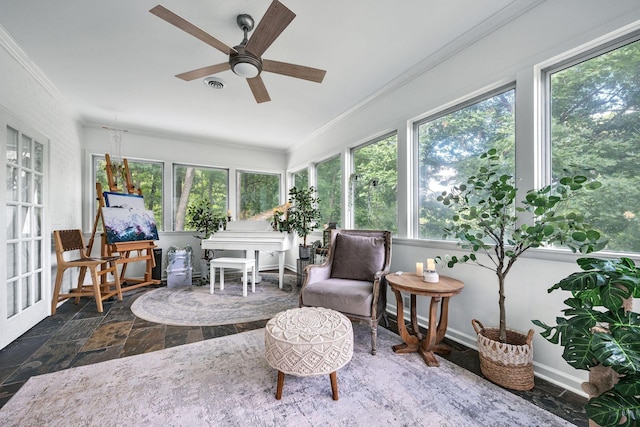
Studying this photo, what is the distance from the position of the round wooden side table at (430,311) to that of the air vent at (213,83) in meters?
2.84

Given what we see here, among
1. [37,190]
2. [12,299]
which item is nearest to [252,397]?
[12,299]

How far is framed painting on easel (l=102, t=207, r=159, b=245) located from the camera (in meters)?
3.75

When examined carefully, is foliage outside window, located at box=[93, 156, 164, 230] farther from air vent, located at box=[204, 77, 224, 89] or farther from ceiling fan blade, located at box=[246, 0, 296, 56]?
ceiling fan blade, located at box=[246, 0, 296, 56]

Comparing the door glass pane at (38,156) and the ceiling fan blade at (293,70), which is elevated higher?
the ceiling fan blade at (293,70)

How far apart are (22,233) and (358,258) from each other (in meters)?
3.43

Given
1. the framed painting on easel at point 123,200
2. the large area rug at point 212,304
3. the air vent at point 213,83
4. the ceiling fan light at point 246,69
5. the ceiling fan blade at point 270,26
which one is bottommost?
the large area rug at point 212,304

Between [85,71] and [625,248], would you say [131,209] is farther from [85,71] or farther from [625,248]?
[625,248]

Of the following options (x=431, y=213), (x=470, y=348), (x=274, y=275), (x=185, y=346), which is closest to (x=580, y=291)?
(x=470, y=348)

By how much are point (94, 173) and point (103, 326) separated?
10.1ft

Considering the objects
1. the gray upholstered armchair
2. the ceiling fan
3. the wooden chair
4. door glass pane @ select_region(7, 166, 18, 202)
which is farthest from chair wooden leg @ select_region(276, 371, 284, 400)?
door glass pane @ select_region(7, 166, 18, 202)

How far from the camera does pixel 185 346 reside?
7.68 ft

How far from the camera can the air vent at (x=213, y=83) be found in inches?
119

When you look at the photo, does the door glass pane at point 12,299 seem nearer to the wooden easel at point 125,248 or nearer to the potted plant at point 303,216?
the wooden easel at point 125,248

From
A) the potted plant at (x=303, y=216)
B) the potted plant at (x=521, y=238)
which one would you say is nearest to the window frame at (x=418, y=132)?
the potted plant at (x=521, y=238)
